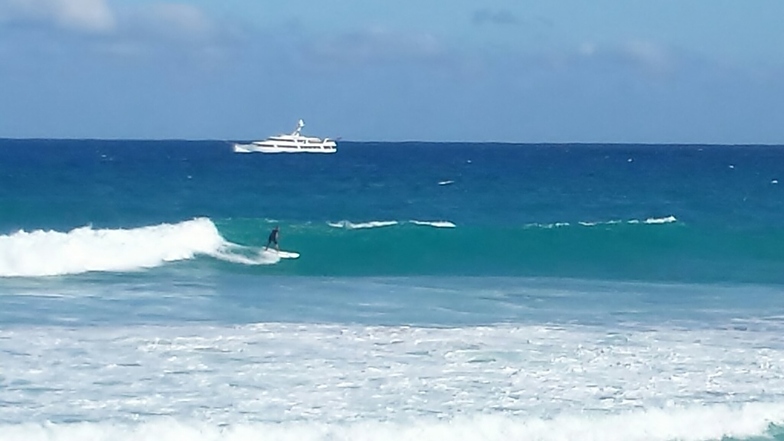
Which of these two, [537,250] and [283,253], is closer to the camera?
[283,253]

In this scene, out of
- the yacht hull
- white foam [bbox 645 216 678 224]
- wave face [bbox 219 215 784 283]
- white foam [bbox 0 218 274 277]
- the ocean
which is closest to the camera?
the ocean

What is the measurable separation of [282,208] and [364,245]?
1496 centimetres

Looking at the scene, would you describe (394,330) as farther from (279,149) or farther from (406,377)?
(279,149)

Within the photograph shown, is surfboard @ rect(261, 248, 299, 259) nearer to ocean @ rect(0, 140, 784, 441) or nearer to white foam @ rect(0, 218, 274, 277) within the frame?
ocean @ rect(0, 140, 784, 441)

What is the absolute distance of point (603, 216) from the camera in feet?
134

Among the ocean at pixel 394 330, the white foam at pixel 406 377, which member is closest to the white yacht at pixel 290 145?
the ocean at pixel 394 330

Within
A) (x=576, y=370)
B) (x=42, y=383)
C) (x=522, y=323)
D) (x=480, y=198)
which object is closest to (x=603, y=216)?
(x=480, y=198)

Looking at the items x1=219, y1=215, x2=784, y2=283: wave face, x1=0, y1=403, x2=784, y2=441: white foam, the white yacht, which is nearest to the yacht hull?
the white yacht

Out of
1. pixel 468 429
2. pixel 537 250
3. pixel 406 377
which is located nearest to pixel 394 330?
pixel 406 377

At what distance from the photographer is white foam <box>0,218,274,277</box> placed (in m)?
23.5

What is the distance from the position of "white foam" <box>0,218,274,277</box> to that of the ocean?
0.25 ft

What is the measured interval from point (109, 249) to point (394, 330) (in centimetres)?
1135

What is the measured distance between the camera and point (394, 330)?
15969 millimetres

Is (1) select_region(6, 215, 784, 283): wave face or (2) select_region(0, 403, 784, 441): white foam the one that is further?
(1) select_region(6, 215, 784, 283): wave face
